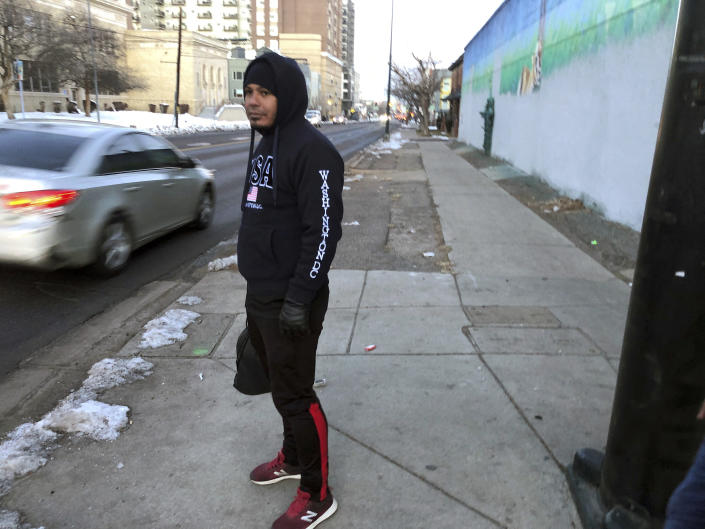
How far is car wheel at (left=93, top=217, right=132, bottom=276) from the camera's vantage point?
5.98 m

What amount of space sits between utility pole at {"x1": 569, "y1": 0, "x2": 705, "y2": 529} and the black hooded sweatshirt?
1.23m

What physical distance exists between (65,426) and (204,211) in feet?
19.5

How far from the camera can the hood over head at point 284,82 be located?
2.24 m

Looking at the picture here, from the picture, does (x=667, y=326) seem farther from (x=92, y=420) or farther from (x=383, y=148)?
(x=383, y=148)

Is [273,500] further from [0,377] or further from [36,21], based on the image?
[36,21]

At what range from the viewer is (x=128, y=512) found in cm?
255

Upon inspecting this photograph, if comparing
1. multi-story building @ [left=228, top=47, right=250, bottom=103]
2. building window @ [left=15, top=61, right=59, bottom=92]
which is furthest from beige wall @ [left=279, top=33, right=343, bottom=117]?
building window @ [left=15, top=61, right=59, bottom=92]

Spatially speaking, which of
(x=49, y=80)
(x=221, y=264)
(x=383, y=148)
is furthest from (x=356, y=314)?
(x=49, y=80)

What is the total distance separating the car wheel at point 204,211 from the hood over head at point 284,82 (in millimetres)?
6573

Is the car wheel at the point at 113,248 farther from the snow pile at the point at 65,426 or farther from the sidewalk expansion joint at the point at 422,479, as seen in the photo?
the sidewalk expansion joint at the point at 422,479

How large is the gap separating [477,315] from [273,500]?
2931 millimetres

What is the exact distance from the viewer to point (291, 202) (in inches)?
89.8

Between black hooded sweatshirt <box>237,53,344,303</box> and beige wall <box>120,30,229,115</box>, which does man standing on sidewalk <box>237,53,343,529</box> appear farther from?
beige wall <box>120,30,229,115</box>

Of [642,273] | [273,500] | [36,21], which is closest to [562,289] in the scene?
[642,273]
